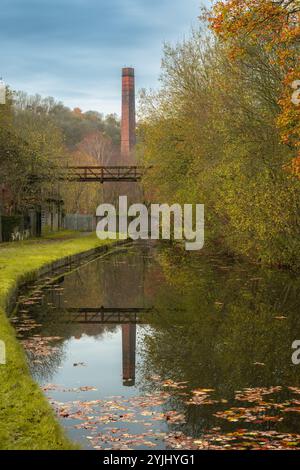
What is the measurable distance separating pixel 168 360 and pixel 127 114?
86.8m

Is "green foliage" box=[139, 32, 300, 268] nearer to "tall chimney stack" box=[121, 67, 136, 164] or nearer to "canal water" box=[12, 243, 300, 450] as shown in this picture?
"canal water" box=[12, 243, 300, 450]

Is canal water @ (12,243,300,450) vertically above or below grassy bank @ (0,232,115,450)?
below

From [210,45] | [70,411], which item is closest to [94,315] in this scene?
[70,411]

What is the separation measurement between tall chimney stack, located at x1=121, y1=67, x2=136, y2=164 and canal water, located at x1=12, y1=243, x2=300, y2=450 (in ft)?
245

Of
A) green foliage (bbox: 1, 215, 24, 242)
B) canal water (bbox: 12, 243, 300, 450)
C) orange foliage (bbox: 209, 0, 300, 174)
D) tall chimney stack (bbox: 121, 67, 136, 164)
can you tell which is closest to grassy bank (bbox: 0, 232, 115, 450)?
canal water (bbox: 12, 243, 300, 450)

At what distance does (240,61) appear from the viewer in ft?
86.3

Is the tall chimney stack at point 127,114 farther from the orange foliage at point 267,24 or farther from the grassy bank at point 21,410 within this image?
the grassy bank at point 21,410

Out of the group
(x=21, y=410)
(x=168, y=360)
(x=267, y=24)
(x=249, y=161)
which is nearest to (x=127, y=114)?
(x=249, y=161)

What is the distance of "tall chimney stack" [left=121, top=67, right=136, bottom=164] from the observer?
96.9 metres

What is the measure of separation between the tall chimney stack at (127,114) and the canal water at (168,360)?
74.6 metres

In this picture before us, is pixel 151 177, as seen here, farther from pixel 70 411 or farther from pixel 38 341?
pixel 70 411

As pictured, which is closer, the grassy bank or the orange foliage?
the grassy bank
